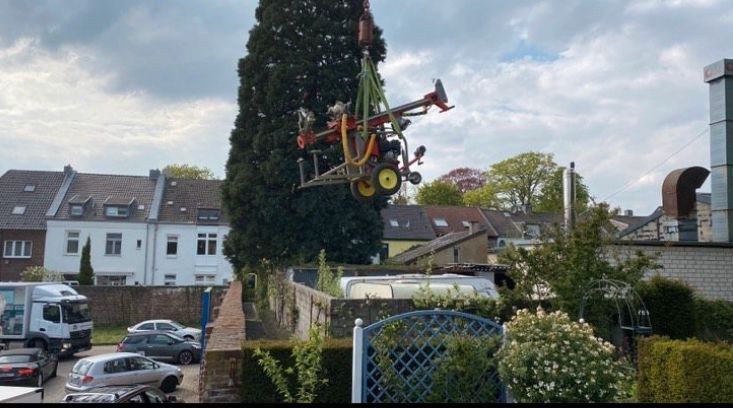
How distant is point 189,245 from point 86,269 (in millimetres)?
6600

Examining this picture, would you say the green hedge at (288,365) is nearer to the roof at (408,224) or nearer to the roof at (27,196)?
the roof at (27,196)

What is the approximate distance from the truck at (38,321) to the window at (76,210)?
13.3m

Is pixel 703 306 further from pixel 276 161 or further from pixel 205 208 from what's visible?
pixel 205 208

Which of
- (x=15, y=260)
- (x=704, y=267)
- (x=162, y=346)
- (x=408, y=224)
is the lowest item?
(x=162, y=346)

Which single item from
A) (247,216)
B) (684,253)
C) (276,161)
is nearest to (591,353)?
(684,253)

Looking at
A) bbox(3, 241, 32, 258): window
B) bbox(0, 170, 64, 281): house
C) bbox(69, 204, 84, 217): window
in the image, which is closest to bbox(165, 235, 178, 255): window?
bbox(69, 204, 84, 217): window

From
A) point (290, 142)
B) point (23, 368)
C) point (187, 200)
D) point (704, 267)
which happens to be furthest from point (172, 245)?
point (704, 267)

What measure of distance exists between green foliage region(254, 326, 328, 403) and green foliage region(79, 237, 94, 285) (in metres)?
31.7

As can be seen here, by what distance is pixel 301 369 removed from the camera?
6848 mm

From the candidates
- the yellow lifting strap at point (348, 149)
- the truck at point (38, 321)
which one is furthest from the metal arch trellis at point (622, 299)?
the truck at point (38, 321)

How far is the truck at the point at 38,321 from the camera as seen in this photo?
83.0 feet

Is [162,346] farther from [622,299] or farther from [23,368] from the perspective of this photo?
[622,299]

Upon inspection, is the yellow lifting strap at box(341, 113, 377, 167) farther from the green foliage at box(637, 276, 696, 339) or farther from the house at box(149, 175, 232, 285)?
the house at box(149, 175, 232, 285)

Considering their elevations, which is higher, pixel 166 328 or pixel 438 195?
pixel 438 195
